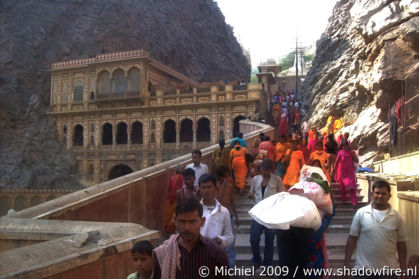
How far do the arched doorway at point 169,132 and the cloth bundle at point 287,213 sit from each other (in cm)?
3279

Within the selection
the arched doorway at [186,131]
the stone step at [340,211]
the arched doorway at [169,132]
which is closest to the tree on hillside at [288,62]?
the arched doorway at [186,131]

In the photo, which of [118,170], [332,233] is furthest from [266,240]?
[118,170]

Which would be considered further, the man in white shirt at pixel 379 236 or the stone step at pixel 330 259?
the stone step at pixel 330 259

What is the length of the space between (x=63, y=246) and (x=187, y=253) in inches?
49.7

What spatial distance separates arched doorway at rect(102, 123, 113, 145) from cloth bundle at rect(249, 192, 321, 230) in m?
36.9

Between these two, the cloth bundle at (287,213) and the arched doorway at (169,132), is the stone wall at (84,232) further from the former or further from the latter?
the arched doorway at (169,132)

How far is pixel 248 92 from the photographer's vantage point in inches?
1248

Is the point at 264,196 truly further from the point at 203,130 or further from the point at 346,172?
the point at 203,130

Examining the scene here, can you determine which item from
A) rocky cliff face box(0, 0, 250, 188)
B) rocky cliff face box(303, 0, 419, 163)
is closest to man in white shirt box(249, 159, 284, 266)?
rocky cliff face box(303, 0, 419, 163)

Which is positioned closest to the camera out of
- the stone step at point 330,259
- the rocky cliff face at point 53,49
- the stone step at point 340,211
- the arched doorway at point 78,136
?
the stone step at point 330,259

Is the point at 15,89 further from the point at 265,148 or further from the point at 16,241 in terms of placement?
the point at 16,241

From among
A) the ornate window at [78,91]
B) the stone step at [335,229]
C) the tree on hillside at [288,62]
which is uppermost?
the tree on hillside at [288,62]

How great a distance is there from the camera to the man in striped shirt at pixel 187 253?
229cm

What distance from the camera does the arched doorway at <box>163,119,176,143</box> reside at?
118ft
